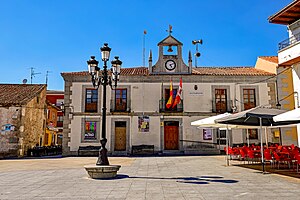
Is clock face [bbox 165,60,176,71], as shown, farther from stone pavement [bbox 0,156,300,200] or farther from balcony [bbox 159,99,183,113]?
stone pavement [bbox 0,156,300,200]

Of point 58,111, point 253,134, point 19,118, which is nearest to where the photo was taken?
point 19,118

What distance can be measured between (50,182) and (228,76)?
46.6ft

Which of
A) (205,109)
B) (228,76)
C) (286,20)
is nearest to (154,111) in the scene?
(205,109)

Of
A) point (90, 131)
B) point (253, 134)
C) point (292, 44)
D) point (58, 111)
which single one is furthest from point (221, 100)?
point (58, 111)

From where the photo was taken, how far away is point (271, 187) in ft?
18.6

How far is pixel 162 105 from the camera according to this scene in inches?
691

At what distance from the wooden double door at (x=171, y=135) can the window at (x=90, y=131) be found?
466cm

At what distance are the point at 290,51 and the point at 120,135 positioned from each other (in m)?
11.0

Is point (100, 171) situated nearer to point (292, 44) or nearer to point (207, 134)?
point (292, 44)

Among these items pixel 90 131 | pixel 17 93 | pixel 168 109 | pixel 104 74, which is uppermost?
pixel 17 93

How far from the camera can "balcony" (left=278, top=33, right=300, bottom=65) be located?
10.8 m

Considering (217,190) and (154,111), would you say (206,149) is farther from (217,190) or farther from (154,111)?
(217,190)

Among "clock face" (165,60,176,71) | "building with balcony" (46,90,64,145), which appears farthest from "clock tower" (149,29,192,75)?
"building with balcony" (46,90,64,145)

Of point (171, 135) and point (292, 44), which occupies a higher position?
point (292, 44)
